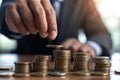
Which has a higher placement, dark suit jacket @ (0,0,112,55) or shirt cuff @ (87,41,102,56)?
dark suit jacket @ (0,0,112,55)

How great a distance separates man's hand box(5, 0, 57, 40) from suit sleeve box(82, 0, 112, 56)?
2.50 feet

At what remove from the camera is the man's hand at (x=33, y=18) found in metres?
0.85

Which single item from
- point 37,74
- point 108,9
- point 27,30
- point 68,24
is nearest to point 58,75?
point 37,74

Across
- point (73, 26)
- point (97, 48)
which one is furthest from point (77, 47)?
point (73, 26)

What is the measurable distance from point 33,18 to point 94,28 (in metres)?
1.08

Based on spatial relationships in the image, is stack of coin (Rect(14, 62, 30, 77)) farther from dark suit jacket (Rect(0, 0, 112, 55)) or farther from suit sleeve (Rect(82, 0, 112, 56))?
dark suit jacket (Rect(0, 0, 112, 55))

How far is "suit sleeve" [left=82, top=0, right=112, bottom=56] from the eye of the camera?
167 cm

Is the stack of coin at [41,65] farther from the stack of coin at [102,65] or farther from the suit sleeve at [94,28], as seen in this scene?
the suit sleeve at [94,28]

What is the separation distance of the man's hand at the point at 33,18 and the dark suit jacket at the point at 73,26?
0.86 m

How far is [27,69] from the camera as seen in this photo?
31.6 inches

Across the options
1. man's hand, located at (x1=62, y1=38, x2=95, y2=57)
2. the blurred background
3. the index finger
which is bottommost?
man's hand, located at (x1=62, y1=38, x2=95, y2=57)

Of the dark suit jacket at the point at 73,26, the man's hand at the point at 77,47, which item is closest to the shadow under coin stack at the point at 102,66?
the man's hand at the point at 77,47

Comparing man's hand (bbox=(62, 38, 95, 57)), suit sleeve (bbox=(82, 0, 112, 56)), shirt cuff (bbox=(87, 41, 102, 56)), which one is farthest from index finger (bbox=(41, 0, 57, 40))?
suit sleeve (bbox=(82, 0, 112, 56))

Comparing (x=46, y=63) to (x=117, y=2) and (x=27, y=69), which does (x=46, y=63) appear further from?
(x=117, y=2)
